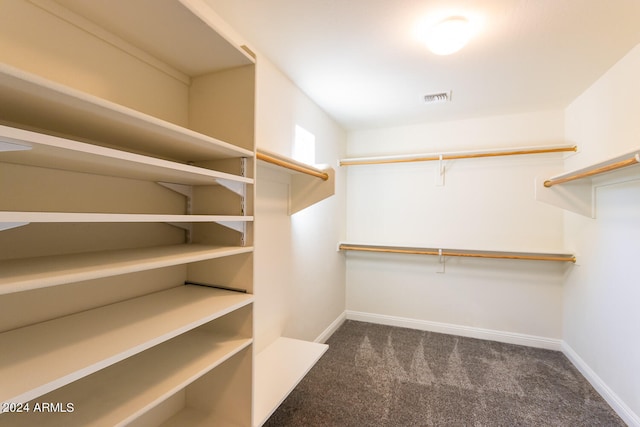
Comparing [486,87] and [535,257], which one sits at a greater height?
[486,87]

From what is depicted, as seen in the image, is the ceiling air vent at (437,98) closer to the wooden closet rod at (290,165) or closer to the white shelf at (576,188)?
the white shelf at (576,188)

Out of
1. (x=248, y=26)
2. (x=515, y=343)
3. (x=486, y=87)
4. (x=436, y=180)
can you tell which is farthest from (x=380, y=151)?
(x=515, y=343)

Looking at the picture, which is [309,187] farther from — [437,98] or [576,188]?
[576,188]

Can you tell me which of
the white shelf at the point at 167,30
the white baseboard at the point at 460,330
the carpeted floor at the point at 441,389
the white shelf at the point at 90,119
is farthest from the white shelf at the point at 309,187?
the white baseboard at the point at 460,330

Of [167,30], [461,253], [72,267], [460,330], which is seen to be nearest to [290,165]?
[167,30]

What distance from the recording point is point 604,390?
2.12 metres

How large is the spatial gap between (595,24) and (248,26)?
6.59 ft

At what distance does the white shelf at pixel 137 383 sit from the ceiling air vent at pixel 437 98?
8.25ft

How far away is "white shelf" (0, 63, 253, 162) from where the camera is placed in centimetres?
62

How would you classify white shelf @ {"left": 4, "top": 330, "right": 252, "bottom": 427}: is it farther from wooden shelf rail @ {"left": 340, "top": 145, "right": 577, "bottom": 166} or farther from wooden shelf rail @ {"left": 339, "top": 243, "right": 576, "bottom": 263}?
wooden shelf rail @ {"left": 340, "top": 145, "right": 577, "bottom": 166}

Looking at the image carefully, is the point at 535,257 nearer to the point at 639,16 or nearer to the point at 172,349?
the point at 639,16

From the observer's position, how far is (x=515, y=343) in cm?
302

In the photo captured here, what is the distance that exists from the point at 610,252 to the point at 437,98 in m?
1.82

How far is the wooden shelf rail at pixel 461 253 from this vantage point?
280cm
